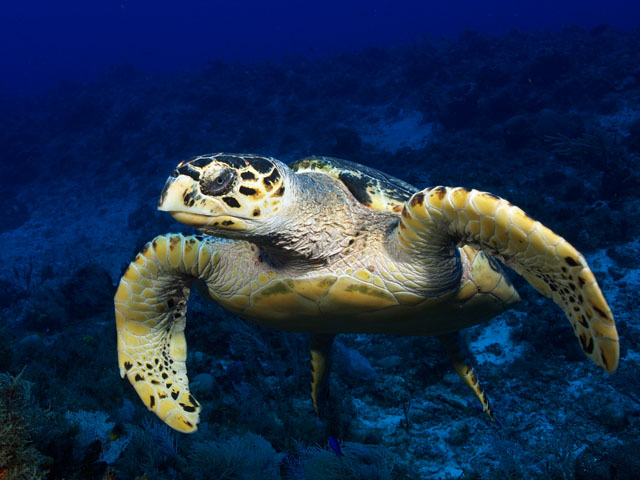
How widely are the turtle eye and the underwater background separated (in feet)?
4.47

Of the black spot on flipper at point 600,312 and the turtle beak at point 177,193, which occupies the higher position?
the turtle beak at point 177,193

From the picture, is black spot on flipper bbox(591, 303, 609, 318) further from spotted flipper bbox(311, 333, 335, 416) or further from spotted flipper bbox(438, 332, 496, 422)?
spotted flipper bbox(311, 333, 335, 416)

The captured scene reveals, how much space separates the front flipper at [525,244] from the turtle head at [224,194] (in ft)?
2.13

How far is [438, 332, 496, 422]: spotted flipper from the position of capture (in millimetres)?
3039

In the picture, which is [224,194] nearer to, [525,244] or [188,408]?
[525,244]

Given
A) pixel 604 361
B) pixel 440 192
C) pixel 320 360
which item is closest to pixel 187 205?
pixel 440 192

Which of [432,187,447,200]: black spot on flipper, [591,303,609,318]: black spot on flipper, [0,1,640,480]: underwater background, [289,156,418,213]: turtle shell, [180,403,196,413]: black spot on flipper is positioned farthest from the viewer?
[0,1,640,480]: underwater background

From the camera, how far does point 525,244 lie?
1482 mm

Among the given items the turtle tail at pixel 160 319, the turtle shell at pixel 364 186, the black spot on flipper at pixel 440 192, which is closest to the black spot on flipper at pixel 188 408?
the turtle tail at pixel 160 319

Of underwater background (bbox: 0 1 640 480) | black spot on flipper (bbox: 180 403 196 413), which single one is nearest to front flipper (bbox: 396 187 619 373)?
underwater background (bbox: 0 1 640 480)

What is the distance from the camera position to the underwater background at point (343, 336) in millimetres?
2527

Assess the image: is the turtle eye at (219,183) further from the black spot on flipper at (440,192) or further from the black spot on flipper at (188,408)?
the black spot on flipper at (188,408)

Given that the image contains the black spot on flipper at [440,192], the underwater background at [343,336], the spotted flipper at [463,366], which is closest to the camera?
the black spot on flipper at [440,192]

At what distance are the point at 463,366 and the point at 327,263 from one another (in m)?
1.79
